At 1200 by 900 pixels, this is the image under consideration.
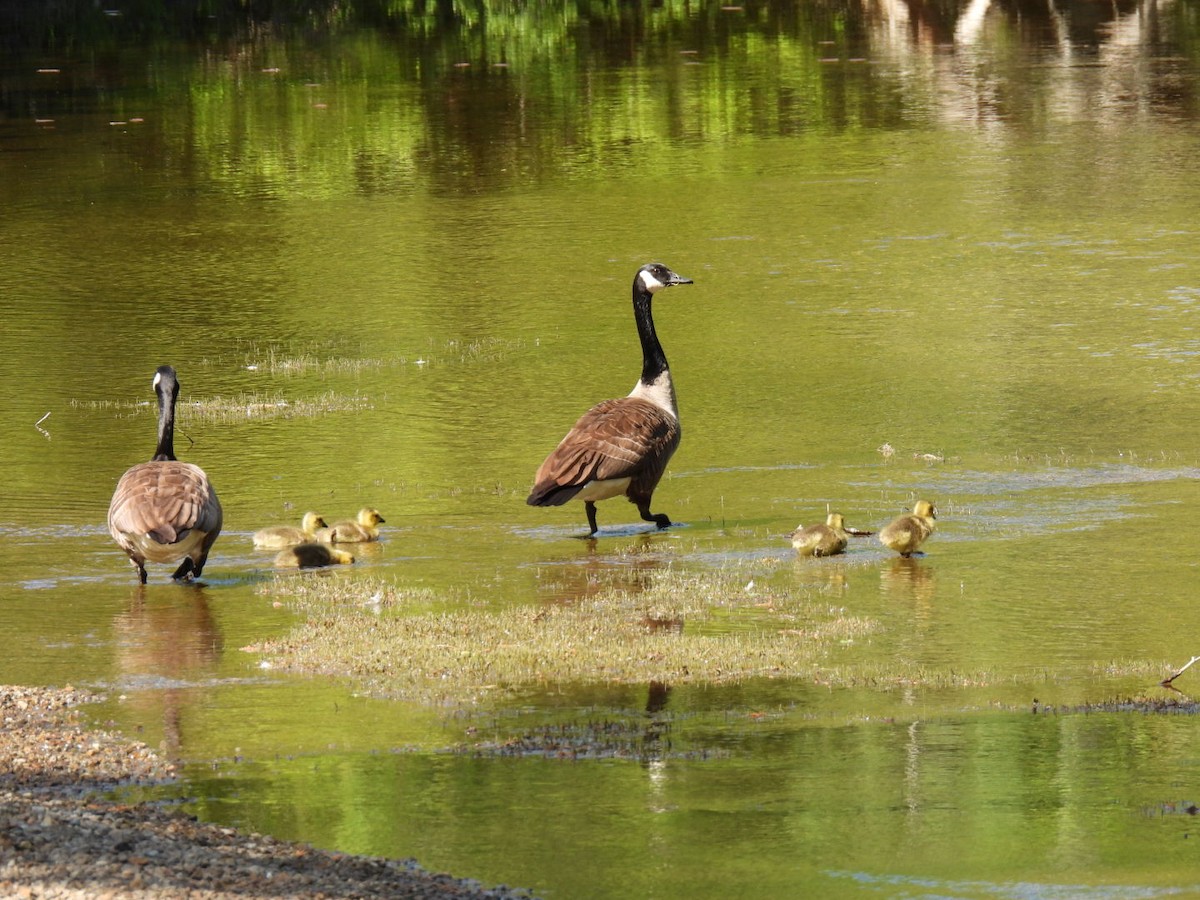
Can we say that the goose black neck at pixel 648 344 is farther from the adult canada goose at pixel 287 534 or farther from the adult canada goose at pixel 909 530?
the adult canada goose at pixel 287 534

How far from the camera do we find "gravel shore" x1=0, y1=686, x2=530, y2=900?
580 centimetres

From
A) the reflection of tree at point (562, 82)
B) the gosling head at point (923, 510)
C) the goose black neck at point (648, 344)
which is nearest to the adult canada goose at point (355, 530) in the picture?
the goose black neck at point (648, 344)

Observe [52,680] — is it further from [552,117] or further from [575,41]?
[575,41]

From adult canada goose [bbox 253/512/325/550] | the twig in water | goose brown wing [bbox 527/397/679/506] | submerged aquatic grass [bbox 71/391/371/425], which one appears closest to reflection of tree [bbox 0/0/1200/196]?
submerged aquatic grass [bbox 71/391/371/425]

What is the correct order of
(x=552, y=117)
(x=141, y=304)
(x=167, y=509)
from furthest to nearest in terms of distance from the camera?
(x=552, y=117), (x=141, y=304), (x=167, y=509)

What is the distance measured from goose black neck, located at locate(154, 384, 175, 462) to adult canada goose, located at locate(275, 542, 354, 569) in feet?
2.90

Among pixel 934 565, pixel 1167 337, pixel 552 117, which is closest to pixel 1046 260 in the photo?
pixel 1167 337

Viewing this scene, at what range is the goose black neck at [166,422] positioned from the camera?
1103 cm

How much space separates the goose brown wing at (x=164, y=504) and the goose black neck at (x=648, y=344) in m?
2.96

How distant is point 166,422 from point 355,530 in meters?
1.22

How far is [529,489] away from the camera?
12.2 meters

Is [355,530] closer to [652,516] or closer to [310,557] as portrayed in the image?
[310,557]

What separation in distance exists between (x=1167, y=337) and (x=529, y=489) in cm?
545

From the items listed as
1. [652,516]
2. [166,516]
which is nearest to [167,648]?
[166,516]
